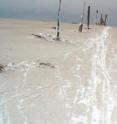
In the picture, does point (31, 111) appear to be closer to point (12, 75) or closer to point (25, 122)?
point (25, 122)

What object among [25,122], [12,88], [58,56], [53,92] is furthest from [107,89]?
[58,56]

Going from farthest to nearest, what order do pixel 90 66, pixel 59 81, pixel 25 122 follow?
pixel 90 66, pixel 59 81, pixel 25 122

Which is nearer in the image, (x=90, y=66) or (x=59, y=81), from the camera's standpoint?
(x=59, y=81)

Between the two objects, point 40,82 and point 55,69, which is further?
point 55,69

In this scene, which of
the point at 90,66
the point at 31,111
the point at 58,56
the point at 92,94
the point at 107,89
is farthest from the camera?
the point at 58,56

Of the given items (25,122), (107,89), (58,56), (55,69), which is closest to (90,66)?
(55,69)

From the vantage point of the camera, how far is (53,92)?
1138 cm

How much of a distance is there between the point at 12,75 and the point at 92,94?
11.7 ft

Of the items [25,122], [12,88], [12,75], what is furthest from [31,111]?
[12,75]

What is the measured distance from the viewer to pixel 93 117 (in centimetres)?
903

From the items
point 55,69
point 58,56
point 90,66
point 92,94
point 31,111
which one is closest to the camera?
point 31,111

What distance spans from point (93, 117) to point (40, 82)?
3.97 m

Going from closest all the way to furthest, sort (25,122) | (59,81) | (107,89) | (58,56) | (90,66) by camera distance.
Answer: (25,122)
(107,89)
(59,81)
(90,66)
(58,56)

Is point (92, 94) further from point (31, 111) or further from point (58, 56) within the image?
point (58, 56)
